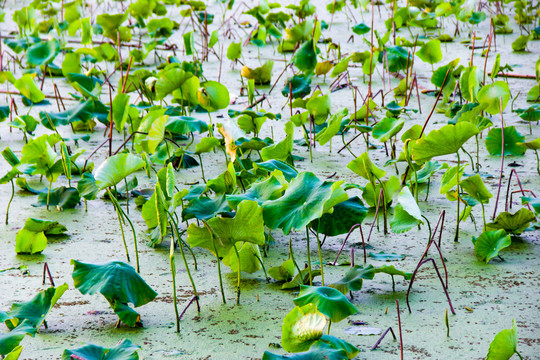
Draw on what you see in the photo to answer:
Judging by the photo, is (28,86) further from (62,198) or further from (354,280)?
(354,280)

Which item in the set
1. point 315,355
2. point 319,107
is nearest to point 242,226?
point 315,355

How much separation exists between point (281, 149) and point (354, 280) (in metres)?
0.63

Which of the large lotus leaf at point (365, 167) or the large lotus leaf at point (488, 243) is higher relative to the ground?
the large lotus leaf at point (365, 167)

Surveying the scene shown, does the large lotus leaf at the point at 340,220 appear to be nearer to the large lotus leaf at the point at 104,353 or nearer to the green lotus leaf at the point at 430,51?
the large lotus leaf at the point at 104,353

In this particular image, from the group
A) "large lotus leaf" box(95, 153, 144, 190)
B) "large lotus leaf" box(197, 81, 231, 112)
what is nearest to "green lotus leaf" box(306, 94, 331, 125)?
"large lotus leaf" box(197, 81, 231, 112)

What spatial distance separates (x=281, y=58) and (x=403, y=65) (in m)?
0.92

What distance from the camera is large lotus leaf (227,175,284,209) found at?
1392 millimetres

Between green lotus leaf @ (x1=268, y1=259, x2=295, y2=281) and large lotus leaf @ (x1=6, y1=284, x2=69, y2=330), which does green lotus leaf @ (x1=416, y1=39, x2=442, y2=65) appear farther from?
large lotus leaf @ (x1=6, y1=284, x2=69, y2=330)

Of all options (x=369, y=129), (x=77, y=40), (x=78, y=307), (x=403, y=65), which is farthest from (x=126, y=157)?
(x=77, y=40)

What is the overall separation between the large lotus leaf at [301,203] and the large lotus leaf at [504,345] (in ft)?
1.29

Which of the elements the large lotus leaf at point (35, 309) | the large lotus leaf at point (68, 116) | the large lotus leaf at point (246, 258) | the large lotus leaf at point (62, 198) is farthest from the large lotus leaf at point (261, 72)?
the large lotus leaf at point (35, 309)

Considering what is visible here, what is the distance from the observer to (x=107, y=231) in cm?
172

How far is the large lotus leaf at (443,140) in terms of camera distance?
150 cm

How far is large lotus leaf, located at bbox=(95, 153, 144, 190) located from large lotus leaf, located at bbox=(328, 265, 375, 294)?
546mm
